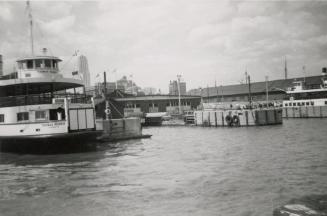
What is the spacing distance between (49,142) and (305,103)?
6223 centimetres

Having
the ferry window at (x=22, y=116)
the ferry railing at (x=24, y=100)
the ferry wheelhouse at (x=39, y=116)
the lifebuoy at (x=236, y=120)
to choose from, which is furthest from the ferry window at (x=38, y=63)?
the lifebuoy at (x=236, y=120)

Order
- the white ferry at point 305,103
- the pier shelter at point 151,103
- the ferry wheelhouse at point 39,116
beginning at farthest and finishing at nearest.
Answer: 1. the pier shelter at point 151,103
2. the white ferry at point 305,103
3. the ferry wheelhouse at point 39,116

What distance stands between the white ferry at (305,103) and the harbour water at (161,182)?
1811 inches

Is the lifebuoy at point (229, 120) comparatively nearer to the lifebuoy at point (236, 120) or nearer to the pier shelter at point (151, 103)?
the lifebuoy at point (236, 120)

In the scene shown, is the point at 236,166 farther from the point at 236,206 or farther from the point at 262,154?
the point at 236,206

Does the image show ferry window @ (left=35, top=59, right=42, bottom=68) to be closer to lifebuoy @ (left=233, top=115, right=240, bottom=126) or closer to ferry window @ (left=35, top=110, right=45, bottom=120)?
ferry window @ (left=35, top=110, right=45, bottom=120)

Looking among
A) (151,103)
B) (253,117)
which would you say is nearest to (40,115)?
(253,117)

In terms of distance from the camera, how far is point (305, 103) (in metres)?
72.8

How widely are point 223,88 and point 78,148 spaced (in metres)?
88.8

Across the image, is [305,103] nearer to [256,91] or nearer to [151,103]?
[256,91]

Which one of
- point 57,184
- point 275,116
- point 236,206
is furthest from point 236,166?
point 275,116

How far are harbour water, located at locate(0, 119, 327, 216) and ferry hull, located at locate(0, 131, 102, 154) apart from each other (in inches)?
21.7

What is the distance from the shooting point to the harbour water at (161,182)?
1212cm

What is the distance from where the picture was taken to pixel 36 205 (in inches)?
500
